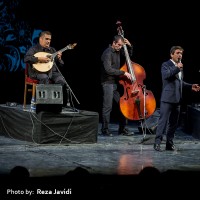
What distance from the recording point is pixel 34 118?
8.28m

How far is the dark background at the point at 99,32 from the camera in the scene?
1085 centimetres

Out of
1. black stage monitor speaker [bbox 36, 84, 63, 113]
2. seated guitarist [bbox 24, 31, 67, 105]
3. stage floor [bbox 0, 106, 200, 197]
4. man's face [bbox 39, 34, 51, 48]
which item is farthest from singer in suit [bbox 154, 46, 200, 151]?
man's face [bbox 39, 34, 51, 48]

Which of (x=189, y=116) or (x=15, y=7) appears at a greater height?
(x=15, y=7)

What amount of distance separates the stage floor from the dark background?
2.34 metres

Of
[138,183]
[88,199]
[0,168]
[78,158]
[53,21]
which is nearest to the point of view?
[88,199]

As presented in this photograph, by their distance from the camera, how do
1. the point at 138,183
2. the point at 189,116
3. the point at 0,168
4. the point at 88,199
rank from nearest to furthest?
the point at 88,199, the point at 138,183, the point at 0,168, the point at 189,116

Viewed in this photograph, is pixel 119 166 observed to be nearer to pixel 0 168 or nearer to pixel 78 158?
pixel 78 158

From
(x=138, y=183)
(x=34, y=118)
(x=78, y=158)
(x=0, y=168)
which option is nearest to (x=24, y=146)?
(x=34, y=118)

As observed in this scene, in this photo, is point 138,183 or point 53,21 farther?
point 53,21

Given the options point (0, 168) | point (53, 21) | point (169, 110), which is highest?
point (53, 21)

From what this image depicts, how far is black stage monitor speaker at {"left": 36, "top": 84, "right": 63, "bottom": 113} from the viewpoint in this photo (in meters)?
8.18

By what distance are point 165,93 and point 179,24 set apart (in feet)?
12.2

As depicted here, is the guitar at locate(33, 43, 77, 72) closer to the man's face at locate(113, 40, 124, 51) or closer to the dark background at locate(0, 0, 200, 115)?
the man's face at locate(113, 40, 124, 51)

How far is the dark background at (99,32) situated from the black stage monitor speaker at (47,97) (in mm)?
2645
